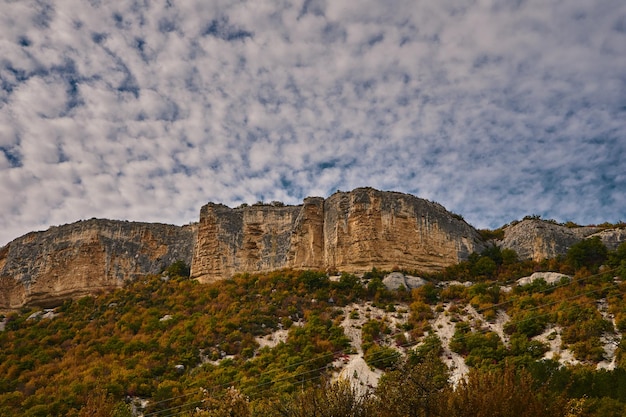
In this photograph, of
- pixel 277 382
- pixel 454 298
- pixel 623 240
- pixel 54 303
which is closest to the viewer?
pixel 277 382

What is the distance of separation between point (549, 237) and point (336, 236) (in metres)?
12.7

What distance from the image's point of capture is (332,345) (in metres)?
25.6

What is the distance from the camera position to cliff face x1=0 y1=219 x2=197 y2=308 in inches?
1587

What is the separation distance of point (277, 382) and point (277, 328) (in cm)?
734

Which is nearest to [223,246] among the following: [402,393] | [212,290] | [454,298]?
[212,290]

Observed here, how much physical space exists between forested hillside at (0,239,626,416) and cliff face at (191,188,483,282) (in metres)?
1.35

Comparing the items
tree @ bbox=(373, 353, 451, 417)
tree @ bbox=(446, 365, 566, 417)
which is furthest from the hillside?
tree @ bbox=(446, 365, 566, 417)

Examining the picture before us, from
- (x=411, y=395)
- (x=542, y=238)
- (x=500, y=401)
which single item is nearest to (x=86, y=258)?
(x=542, y=238)

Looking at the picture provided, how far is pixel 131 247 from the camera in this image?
41.8m

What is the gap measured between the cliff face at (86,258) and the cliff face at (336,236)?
4424mm

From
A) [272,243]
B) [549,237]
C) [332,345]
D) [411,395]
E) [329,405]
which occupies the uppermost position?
[272,243]

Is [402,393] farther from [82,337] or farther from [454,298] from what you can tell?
[82,337]

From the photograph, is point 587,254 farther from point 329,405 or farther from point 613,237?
point 329,405

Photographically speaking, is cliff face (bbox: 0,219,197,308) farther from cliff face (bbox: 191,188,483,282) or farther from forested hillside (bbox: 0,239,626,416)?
cliff face (bbox: 191,188,483,282)
